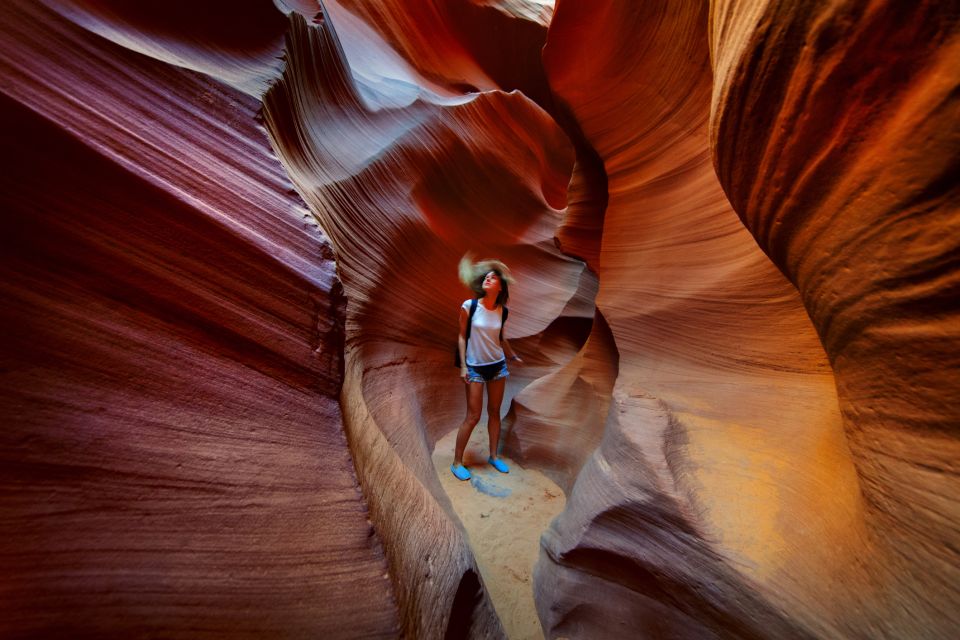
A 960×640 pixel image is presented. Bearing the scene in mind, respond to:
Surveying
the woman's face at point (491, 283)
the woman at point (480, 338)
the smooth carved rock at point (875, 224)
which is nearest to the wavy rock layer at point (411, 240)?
the woman at point (480, 338)

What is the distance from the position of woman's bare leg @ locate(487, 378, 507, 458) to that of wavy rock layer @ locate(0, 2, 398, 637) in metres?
2.01

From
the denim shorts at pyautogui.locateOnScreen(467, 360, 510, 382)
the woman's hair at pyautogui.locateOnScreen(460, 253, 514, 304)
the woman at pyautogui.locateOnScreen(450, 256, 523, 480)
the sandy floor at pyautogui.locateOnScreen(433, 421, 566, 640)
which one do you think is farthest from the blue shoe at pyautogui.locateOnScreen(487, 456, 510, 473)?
the woman's hair at pyautogui.locateOnScreen(460, 253, 514, 304)

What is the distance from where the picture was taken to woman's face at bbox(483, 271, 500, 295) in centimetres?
296

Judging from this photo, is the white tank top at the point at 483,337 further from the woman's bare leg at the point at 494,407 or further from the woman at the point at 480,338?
the woman's bare leg at the point at 494,407

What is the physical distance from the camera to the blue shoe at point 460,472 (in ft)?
10.1

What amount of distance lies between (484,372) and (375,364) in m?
0.91

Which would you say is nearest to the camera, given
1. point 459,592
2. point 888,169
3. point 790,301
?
point 888,169

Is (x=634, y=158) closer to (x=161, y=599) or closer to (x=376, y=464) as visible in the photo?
(x=376, y=464)

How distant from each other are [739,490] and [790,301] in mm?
879

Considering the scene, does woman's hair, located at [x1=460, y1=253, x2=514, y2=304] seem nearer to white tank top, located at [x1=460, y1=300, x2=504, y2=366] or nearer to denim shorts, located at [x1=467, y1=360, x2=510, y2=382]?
white tank top, located at [x1=460, y1=300, x2=504, y2=366]

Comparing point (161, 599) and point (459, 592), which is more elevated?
point (161, 599)

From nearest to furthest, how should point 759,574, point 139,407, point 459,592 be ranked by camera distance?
point 139,407
point 759,574
point 459,592

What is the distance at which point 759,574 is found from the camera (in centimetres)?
137

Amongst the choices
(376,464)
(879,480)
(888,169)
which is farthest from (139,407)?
(879,480)
